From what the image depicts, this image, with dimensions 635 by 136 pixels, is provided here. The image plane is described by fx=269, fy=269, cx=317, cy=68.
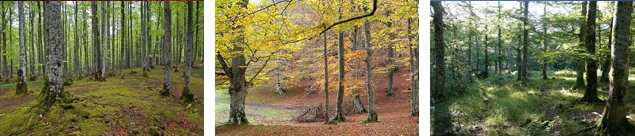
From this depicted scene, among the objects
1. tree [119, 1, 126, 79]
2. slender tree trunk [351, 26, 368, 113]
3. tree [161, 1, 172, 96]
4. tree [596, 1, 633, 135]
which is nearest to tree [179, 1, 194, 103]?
tree [161, 1, 172, 96]

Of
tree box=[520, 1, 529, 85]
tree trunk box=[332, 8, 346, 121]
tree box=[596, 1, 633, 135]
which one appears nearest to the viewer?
tree box=[596, 1, 633, 135]

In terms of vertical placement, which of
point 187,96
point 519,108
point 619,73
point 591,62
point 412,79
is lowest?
point 519,108

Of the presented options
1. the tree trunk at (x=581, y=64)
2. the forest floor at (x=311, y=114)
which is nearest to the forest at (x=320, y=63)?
the forest floor at (x=311, y=114)

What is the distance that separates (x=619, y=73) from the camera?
2537mm

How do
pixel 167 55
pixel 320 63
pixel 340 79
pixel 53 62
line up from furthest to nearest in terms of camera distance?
pixel 320 63 < pixel 340 79 < pixel 167 55 < pixel 53 62

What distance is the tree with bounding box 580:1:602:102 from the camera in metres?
2.62

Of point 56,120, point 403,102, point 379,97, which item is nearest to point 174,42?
point 56,120

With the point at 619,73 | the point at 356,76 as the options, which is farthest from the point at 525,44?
the point at 356,76

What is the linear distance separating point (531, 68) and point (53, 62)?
14.8ft

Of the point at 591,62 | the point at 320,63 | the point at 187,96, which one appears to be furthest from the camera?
the point at 320,63

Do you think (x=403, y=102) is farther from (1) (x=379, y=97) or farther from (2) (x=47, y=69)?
(2) (x=47, y=69)

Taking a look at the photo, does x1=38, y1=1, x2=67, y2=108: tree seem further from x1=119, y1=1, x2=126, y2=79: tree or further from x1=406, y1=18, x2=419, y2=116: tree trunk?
x1=406, y1=18, x2=419, y2=116: tree trunk

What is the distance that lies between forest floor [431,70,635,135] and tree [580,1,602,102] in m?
0.05

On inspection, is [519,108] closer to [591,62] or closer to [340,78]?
[591,62]
